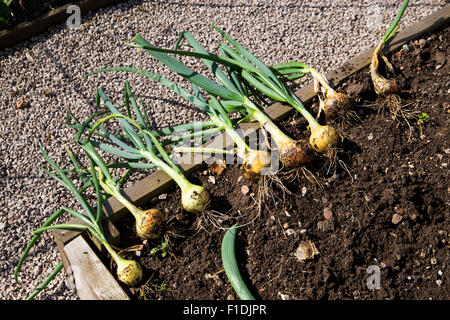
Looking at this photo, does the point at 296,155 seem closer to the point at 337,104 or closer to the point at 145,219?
the point at 337,104

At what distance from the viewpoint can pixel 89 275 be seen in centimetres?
175

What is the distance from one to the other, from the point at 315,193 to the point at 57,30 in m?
2.24

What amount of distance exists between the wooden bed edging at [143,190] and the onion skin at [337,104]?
166mm

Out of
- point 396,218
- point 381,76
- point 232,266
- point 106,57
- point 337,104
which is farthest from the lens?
point 106,57

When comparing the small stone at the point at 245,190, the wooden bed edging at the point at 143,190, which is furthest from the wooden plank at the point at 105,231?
the small stone at the point at 245,190

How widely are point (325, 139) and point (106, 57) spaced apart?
170 centimetres

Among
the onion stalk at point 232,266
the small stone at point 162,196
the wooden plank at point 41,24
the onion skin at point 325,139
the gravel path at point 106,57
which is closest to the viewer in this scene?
the onion stalk at point 232,266

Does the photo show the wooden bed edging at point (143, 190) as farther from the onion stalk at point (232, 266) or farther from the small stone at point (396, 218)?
the small stone at point (396, 218)

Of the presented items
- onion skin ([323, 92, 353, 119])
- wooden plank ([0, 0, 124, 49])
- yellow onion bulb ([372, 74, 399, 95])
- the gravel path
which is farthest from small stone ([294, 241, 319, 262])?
wooden plank ([0, 0, 124, 49])

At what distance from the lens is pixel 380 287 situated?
5.48 feet

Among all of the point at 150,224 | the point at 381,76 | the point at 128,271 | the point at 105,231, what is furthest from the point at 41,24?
the point at 381,76

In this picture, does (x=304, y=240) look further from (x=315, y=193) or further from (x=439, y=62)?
(x=439, y=62)

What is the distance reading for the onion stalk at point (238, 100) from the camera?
1853 mm
